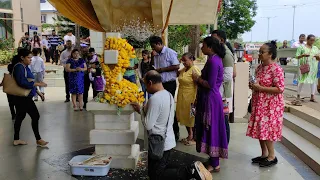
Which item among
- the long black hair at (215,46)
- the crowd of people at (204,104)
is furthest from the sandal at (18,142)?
the long black hair at (215,46)

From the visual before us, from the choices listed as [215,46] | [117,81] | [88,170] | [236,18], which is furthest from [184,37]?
[236,18]

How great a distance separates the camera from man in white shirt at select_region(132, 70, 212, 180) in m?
3.01

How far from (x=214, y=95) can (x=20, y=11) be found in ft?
73.0

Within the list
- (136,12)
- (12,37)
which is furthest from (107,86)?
(12,37)

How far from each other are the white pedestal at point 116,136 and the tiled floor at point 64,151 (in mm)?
578

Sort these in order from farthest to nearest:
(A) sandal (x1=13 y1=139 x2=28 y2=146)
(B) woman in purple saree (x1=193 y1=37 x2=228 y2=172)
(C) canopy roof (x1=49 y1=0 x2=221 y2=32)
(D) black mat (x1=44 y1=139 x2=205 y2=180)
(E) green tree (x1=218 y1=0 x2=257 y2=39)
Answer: (E) green tree (x1=218 y1=0 x2=257 y2=39) < (C) canopy roof (x1=49 y1=0 x2=221 y2=32) < (A) sandal (x1=13 y1=139 x2=28 y2=146) < (D) black mat (x1=44 y1=139 x2=205 y2=180) < (B) woman in purple saree (x1=193 y1=37 x2=228 y2=172)

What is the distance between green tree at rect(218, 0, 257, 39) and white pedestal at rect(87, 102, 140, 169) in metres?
26.1

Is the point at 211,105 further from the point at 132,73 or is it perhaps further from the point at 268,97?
the point at 132,73

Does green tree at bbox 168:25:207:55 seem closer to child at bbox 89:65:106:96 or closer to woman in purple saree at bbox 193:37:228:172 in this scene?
child at bbox 89:65:106:96

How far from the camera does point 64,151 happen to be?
4660 millimetres

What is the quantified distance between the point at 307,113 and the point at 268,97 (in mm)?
2256

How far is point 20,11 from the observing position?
2228 centimetres

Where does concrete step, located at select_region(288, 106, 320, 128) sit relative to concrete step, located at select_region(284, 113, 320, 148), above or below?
above

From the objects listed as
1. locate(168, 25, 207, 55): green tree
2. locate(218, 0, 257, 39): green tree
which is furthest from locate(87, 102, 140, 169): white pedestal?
locate(218, 0, 257, 39): green tree
